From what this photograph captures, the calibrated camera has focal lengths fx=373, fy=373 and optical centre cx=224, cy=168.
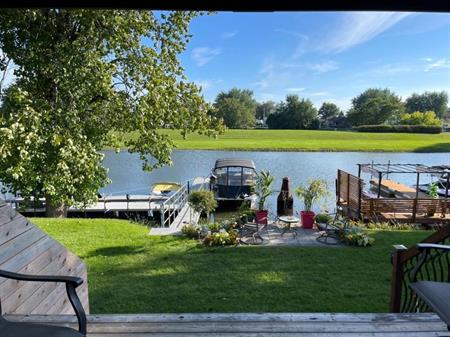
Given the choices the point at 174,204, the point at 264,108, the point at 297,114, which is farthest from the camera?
the point at 264,108

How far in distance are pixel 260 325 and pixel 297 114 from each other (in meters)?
72.4

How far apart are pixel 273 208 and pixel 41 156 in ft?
25.2

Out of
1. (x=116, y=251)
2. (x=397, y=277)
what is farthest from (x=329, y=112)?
(x=397, y=277)

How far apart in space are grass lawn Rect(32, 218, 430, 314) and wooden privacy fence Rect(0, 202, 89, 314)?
4.39 ft

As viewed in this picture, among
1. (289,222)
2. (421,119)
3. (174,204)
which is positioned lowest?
(174,204)

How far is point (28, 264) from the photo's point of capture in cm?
249

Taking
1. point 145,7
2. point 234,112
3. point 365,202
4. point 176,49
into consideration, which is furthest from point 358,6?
point 234,112

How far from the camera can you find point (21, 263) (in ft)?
7.95

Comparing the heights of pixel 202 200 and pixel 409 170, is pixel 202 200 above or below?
below

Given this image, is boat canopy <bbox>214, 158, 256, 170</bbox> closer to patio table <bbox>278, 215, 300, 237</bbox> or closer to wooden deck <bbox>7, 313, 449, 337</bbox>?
patio table <bbox>278, 215, 300, 237</bbox>

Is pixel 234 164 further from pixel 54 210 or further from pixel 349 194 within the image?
pixel 54 210

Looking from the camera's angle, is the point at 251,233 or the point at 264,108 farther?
the point at 264,108

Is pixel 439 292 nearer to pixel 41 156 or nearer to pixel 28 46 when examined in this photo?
pixel 41 156

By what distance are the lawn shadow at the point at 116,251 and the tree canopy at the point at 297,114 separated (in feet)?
224
